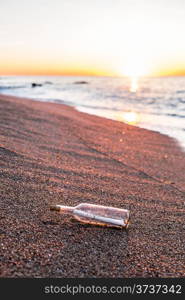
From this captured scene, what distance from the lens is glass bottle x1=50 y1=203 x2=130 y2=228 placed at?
2223 mm

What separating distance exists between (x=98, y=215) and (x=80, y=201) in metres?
0.42

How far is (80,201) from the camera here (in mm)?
2748

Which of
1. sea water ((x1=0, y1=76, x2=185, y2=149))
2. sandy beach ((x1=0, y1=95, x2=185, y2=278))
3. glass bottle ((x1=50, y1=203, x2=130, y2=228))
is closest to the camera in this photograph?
sandy beach ((x1=0, y1=95, x2=185, y2=278))

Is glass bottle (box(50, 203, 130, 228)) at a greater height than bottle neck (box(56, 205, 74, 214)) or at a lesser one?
lesser

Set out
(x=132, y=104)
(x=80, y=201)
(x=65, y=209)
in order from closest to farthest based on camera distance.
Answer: (x=65, y=209)
(x=80, y=201)
(x=132, y=104)

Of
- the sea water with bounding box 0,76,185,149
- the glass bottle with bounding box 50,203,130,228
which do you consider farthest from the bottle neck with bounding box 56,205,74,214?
the sea water with bounding box 0,76,185,149

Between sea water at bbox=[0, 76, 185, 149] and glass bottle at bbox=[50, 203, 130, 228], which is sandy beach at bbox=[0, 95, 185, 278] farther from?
sea water at bbox=[0, 76, 185, 149]

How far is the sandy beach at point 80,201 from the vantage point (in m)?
1.75

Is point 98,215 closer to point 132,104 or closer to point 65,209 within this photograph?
point 65,209

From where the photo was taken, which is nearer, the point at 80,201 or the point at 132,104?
the point at 80,201

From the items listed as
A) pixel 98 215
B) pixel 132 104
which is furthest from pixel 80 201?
pixel 132 104

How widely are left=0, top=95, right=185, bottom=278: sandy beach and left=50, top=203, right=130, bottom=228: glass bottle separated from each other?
2.3 inches

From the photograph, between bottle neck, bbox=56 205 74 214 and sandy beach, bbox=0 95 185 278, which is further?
bottle neck, bbox=56 205 74 214

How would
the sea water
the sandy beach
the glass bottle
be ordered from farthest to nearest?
the sea water → the glass bottle → the sandy beach
